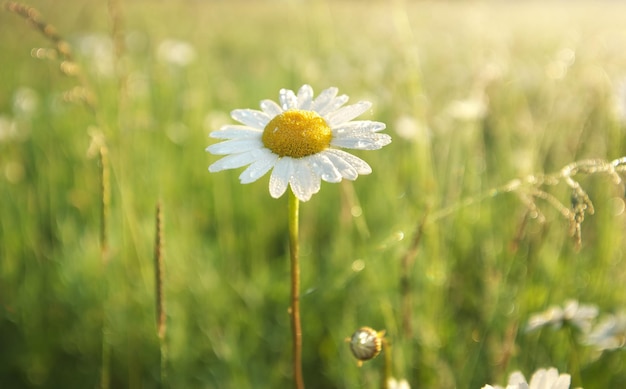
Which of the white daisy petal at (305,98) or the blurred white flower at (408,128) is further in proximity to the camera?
the blurred white flower at (408,128)

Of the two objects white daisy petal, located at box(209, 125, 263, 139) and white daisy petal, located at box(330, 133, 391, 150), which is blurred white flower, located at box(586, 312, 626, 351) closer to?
white daisy petal, located at box(330, 133, 391, 150)

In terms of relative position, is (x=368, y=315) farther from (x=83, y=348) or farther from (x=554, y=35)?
(x=554, y=35)

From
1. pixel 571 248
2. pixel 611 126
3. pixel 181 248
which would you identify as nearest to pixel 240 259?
pixel 181 248

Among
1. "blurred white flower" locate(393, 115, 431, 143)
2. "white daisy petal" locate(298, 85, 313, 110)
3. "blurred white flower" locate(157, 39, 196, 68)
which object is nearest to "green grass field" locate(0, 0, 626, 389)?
"blurred white flower" locate(393, 115, 431, 143)

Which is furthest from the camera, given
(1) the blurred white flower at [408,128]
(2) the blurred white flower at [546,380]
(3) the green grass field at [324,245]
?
(1) the blurred white flower at [408,128]

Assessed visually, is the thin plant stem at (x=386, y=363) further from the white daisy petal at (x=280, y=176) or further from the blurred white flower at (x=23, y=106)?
the blurred white flower at (x=23, y=106)

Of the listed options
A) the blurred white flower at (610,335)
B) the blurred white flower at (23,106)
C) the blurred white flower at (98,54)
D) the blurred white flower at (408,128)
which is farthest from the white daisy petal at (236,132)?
the blurred white flower at (98,54)
